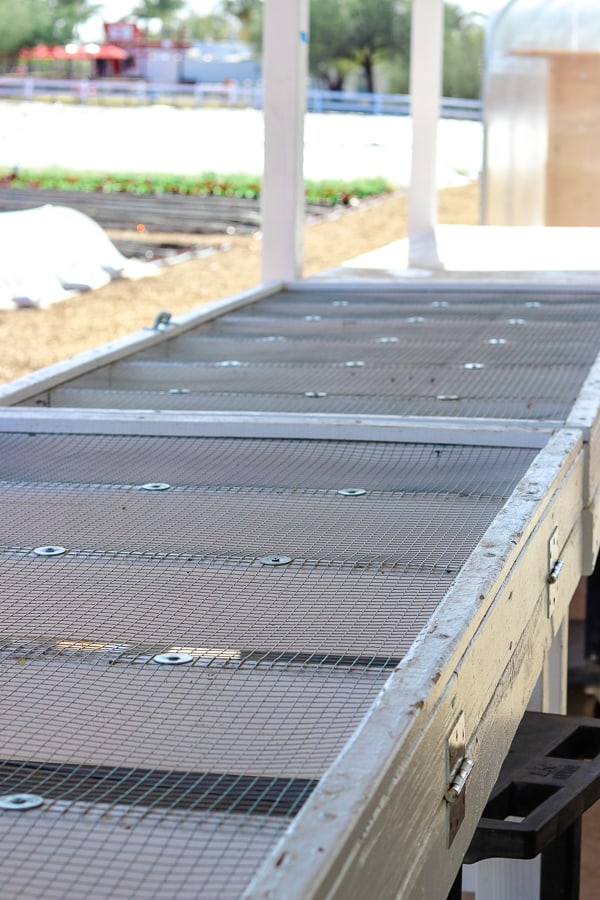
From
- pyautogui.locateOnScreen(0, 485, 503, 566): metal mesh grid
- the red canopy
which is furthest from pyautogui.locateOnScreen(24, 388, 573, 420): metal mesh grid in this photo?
the red canopy

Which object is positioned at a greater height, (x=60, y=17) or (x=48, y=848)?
(x=60, y=17)

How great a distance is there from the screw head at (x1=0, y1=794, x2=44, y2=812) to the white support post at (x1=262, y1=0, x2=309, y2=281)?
261 inches

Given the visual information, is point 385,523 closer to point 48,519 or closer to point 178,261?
point 48,519

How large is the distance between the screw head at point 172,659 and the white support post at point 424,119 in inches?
301

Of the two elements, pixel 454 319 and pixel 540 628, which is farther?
pixel 454 319

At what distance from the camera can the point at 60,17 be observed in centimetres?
7288

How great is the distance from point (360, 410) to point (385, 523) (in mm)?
1406

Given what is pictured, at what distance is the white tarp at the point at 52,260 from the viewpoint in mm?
14867

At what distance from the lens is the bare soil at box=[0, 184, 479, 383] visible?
490 inches

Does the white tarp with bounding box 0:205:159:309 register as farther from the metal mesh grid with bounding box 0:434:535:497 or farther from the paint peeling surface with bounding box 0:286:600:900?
the metal mesh grid with bounding box 0:434:535:497

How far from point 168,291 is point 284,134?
7266 mm

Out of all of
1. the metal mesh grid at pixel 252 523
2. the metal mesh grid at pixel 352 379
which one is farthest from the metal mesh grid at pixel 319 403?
the metal mesh grid at pixel 252 523

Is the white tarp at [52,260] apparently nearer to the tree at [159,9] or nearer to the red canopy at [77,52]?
the red canopy at [77,52]

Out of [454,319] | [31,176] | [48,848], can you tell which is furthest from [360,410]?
[31,176]
